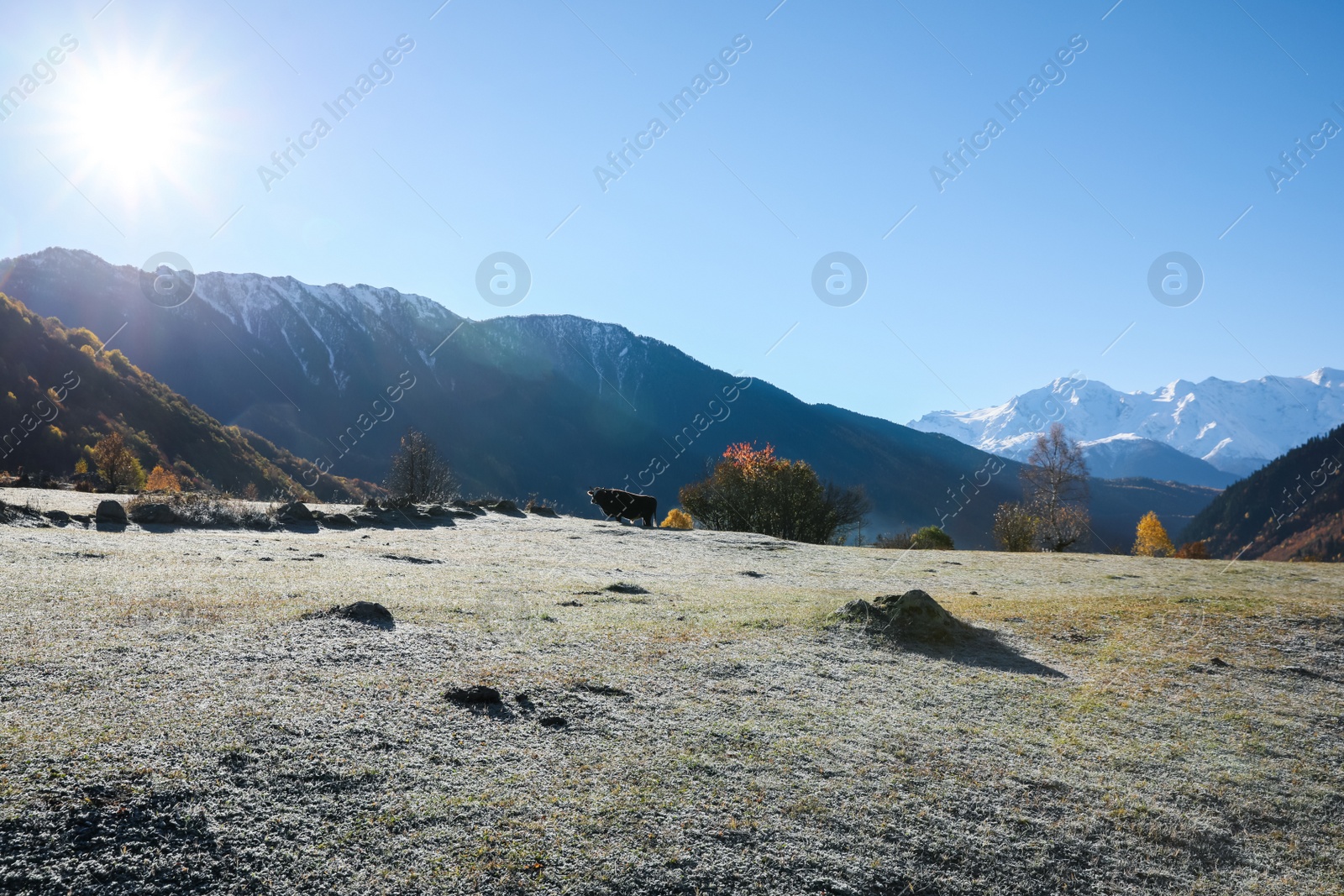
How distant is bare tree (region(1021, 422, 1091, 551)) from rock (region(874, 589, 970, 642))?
41.6m

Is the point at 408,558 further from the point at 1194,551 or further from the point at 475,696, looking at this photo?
the point at 1194,551

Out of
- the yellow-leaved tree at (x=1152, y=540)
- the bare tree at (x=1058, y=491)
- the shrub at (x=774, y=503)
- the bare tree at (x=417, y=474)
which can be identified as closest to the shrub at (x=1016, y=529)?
the bare tree at (x=1058, y=491)

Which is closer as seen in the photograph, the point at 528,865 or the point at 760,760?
the point at 528,865

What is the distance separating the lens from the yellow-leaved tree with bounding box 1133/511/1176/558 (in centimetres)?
7044

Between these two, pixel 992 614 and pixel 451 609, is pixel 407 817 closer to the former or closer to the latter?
pixel 451 609

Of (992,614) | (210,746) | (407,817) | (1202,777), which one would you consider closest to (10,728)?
(210,746)

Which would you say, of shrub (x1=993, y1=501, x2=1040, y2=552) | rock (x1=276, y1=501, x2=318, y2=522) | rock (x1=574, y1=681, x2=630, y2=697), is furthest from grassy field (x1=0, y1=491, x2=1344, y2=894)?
shrub (x1=993, y1=501, x2=1040, y2=552)

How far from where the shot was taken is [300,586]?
11.8 m

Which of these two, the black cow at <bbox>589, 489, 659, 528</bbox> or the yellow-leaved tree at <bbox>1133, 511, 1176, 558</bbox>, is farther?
the yellow-leaved tree at <bbox>1133, 511, 1176, 558</bbox>

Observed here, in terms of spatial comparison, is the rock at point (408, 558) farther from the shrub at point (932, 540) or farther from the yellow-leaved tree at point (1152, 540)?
the yellow-leaved tree at point (1152, 540)

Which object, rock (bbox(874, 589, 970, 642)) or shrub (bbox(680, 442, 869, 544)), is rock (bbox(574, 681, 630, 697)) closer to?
rock (bbox(874, 589, 970, 642))

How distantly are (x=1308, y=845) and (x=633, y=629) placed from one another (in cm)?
765

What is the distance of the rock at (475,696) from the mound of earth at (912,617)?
6.73 metres

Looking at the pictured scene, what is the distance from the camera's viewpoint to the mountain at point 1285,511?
15612cm
